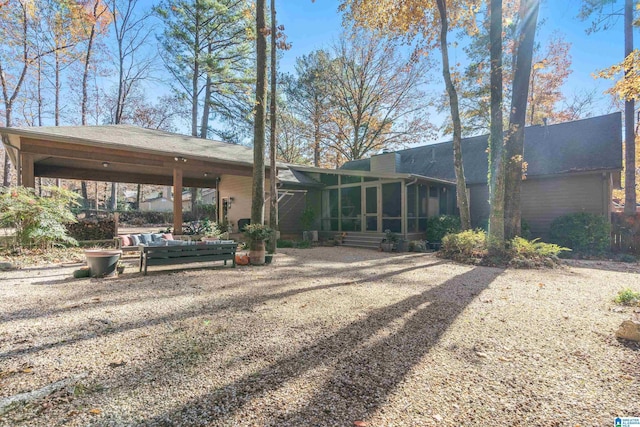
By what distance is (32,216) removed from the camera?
7.27 m

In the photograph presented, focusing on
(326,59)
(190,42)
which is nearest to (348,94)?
(326,59)

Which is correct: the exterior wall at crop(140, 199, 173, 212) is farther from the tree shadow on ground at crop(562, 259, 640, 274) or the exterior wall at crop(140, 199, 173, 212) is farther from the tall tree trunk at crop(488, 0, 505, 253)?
the tree shadow on ground at crop(562, 259, 640, 274)

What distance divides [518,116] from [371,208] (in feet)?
19.4

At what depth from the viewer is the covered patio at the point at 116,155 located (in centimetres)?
800

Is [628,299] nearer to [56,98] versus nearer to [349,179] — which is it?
[349,179]

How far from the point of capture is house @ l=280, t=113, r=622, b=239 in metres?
Result: 10.9

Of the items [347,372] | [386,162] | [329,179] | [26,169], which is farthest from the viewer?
[386,162]

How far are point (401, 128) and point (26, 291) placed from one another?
2181 cm

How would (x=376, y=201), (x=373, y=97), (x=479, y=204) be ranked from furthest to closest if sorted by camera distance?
1. (x=373, y=97)
2. (x=479, y=204)
3. (x=376, y=201)

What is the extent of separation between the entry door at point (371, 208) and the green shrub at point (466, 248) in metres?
3.61

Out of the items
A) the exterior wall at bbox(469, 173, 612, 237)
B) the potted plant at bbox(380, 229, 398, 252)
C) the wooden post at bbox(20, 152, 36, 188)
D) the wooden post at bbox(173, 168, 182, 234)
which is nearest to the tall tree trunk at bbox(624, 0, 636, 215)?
the exterior wall at bbox(469, 173, 612, 237)

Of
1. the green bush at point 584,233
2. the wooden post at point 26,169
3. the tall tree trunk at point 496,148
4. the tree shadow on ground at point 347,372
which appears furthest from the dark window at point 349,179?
the wooden post at point 26,169

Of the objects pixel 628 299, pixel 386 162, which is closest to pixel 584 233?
pixel 628 299

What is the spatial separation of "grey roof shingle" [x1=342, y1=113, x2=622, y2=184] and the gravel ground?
817cm
